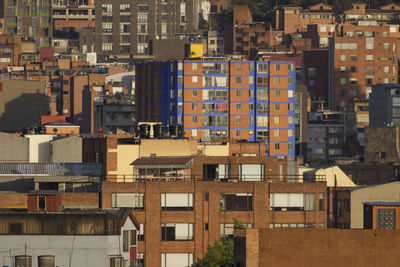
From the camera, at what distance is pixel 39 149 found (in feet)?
522

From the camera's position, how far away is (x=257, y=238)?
7181 cm

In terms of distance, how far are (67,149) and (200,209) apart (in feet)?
170

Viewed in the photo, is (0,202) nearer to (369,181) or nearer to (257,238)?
(257,238)

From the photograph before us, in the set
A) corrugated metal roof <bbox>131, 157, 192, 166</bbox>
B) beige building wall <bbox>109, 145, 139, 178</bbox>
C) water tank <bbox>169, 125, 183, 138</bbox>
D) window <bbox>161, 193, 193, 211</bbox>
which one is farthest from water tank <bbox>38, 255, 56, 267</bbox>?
water tank <bbox>169, 125, 183, 138</bbox>

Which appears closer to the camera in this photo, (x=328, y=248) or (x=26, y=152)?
(x=328, y=248)

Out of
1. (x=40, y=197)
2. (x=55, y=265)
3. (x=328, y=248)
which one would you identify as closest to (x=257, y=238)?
(x=328, y=248)

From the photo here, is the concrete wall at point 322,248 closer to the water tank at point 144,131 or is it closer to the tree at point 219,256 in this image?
the tree at point 219,256

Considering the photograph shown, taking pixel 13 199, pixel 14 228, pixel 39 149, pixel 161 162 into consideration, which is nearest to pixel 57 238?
pixel 14 228

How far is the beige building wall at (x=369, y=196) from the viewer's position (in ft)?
458

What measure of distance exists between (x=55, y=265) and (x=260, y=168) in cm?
3661

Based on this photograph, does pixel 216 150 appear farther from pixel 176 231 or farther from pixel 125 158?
pixel 176 231

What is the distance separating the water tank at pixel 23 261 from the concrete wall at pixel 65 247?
0.63 ft

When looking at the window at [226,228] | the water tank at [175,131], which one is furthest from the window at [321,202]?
the water tank at [175,131]

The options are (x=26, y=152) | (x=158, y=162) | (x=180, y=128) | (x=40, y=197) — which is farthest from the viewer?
(x=26, y=152)
